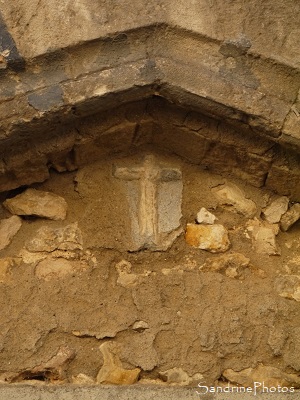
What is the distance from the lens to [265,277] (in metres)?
2.66

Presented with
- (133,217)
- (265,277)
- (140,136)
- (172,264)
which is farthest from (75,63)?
(265,277)

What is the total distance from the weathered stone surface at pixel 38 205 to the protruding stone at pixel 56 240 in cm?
5

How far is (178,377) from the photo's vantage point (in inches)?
96.0

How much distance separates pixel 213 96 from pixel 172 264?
571 mm

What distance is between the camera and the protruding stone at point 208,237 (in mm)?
2688

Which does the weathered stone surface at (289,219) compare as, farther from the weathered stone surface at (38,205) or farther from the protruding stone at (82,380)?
the protruding stone at (82,380)

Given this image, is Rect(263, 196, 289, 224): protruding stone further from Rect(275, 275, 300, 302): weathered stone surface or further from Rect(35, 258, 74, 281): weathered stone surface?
A: Rect(35, 258, 74, 281): weathered stone surface

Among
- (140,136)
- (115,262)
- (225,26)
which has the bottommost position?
(115,262)

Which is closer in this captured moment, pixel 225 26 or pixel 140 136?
pixel 225 26

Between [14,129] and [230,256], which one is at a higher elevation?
[14,129]

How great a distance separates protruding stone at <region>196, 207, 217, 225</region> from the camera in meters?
2.73

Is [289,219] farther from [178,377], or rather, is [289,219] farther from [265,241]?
[178,377]

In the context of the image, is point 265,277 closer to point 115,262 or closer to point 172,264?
point 172,264

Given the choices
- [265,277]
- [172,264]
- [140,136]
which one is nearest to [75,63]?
[140,136]
